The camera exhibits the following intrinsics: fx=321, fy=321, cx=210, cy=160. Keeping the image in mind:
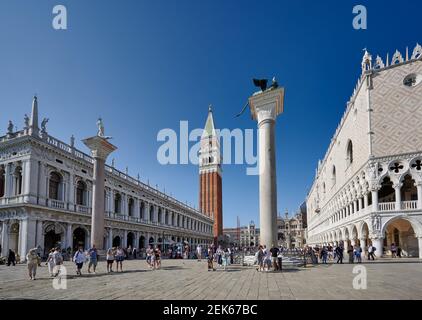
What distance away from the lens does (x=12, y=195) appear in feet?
94.1

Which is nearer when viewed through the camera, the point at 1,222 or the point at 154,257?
the point at 154,257

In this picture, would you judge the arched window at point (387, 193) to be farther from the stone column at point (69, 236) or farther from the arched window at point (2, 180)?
the arched window at point (2, 180)

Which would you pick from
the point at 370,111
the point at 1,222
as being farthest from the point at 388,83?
the point at 1,222

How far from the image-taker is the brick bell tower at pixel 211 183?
9400cm

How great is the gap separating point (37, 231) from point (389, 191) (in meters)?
35.7

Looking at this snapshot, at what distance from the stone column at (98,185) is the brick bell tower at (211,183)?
Result: 69502 mm

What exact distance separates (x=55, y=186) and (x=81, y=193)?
4.40m

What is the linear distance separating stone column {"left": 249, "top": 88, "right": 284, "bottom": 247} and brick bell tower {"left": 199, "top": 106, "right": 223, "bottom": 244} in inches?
2924

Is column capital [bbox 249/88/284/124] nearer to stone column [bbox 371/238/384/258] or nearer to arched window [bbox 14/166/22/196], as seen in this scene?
stone column [bbox 371/238/384/258]

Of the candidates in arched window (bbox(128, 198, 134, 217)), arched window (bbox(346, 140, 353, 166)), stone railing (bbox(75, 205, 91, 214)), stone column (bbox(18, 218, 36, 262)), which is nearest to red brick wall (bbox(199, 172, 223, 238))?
arched window (bbox(128, 198, 134, 217))

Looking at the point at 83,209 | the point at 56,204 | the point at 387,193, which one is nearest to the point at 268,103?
the point at 56,204

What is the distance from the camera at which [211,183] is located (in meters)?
93.8
